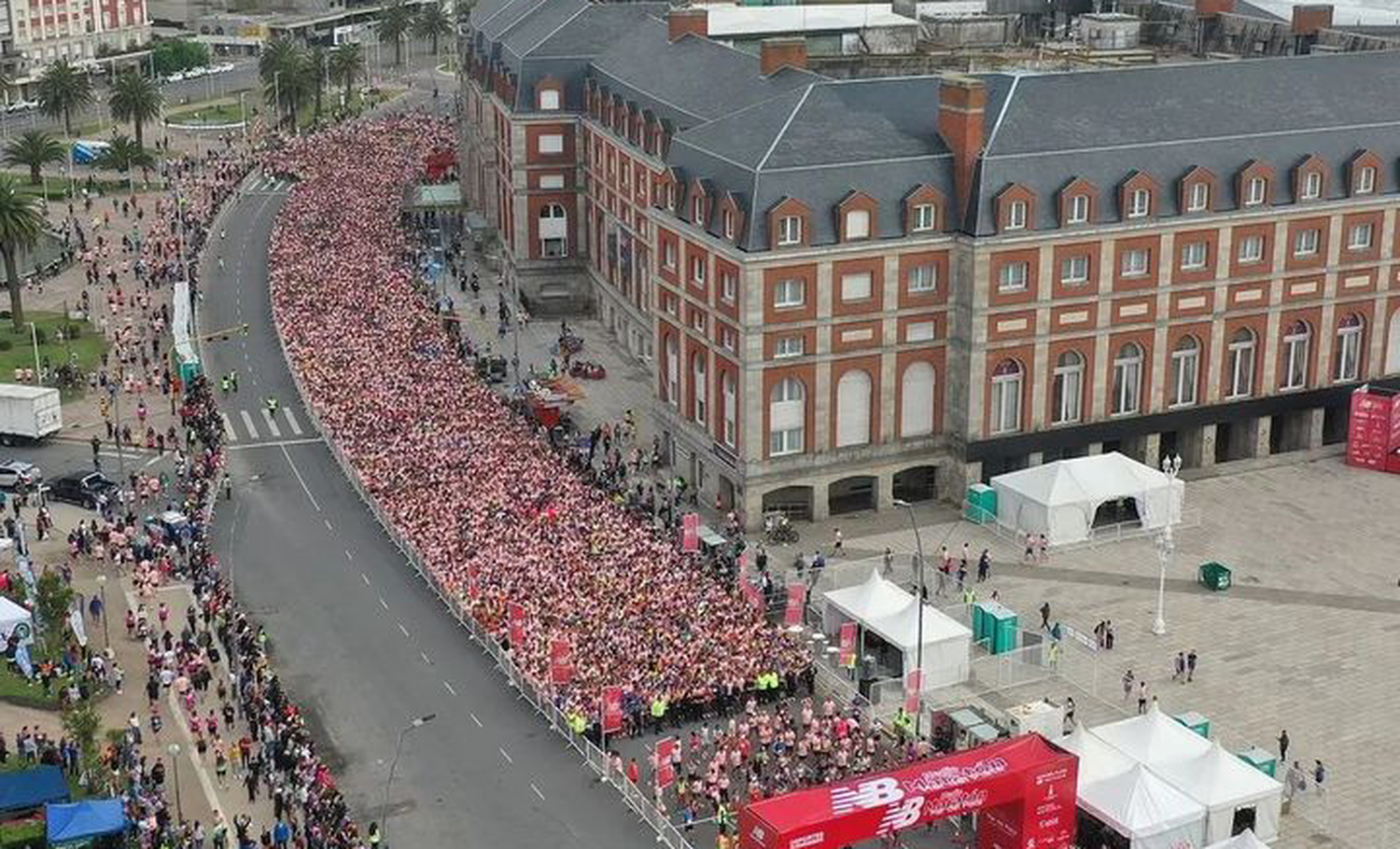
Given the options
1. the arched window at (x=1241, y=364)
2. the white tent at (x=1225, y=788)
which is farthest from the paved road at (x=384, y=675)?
the arched window at (x=1241, y=364)

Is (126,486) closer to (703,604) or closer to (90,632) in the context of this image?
(90,632)

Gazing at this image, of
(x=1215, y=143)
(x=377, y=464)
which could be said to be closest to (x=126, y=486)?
(x=377, y=464)

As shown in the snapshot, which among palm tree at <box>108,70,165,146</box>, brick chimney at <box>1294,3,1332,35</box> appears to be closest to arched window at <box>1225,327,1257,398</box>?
brick chimney at <box>1294,3,1332,35</box>

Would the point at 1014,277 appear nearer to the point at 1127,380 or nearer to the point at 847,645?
the point at 1127,380

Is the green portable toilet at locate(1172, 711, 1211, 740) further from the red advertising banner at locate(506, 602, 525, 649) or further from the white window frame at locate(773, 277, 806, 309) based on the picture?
the white window frame at locate(773, 277, 806, 309)

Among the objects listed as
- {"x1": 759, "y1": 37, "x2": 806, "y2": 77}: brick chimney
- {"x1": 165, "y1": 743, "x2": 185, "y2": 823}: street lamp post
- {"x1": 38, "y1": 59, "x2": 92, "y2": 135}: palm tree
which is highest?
{"x1": 759, "y1": 37, "x2": 806, "y2": 77}: brick chimney
